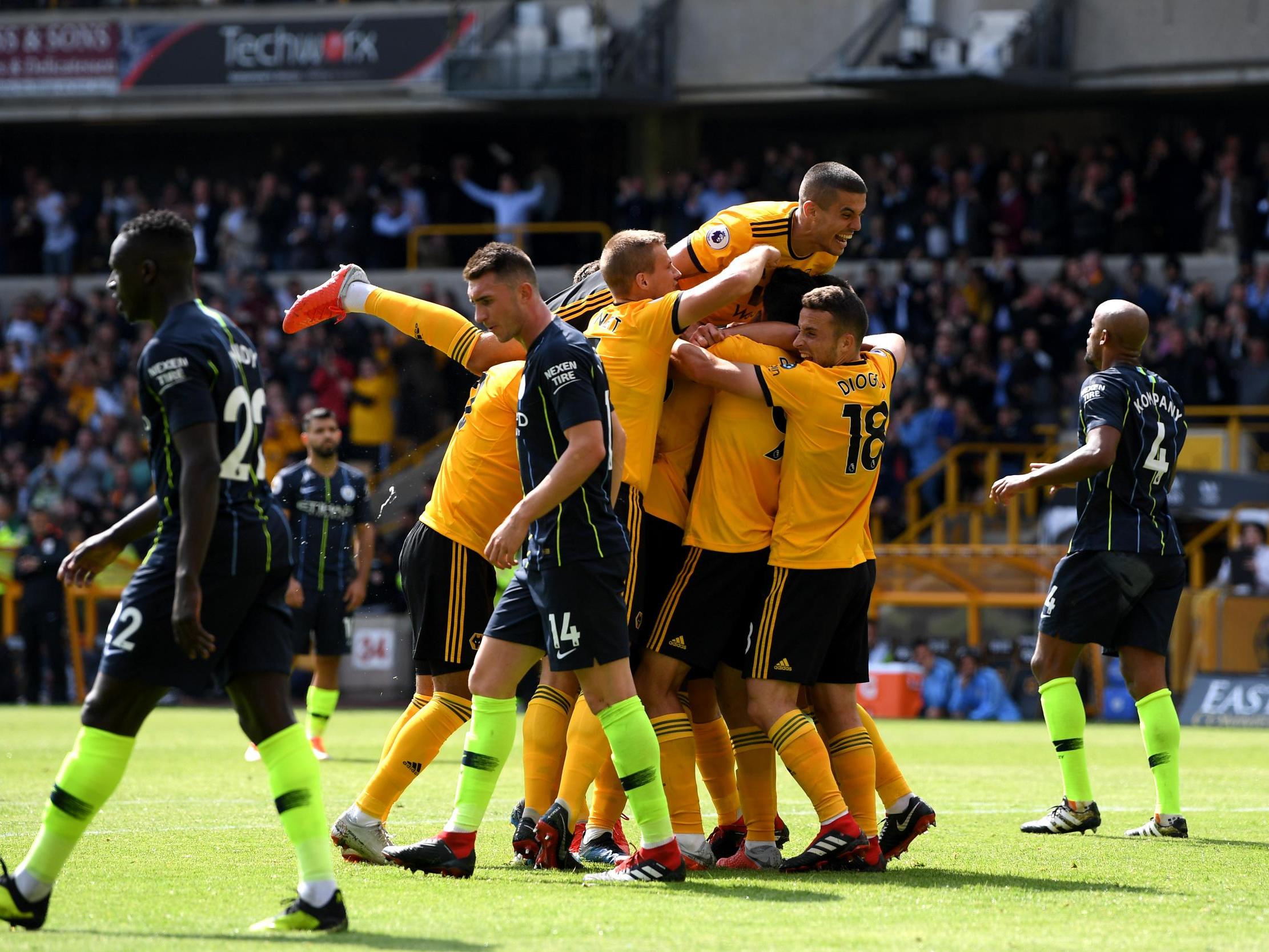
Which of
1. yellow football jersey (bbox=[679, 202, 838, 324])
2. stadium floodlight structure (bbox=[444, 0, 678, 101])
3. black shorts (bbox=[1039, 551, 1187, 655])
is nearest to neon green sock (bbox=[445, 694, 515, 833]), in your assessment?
yellow football jersey (bbox=[679, 202, 838, 324])

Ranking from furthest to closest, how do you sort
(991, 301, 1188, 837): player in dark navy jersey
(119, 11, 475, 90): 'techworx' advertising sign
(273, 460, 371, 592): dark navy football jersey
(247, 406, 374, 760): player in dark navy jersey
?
1. (119, 11, 475, 90): 'techworx' advertising sign
2. (273, 460, 371, 592): dark navy football jersey
3. (247, 406, 374, 760): player in dark navy jersey
4. (991, 301, 1188, 837): player in dark navy jersey

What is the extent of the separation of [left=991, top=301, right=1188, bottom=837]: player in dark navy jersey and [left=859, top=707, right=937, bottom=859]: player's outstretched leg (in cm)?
113

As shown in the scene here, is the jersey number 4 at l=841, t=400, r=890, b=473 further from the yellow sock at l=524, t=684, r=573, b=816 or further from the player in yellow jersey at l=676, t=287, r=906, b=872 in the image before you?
the yellow sock at l=524, t=684, r=573, b=816

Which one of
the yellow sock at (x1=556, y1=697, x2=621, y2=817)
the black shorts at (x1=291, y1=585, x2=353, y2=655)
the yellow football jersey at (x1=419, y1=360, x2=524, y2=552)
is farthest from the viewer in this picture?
the black shorts at (x1=291, y1=585, x2=353, y2=655)

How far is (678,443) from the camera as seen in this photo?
7.73 m

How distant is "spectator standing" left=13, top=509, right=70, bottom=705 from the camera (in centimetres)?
2081

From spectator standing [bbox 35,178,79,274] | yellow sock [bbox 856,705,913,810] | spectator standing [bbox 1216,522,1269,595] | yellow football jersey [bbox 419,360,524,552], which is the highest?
spectator standing [bbox 35,178,79,274]

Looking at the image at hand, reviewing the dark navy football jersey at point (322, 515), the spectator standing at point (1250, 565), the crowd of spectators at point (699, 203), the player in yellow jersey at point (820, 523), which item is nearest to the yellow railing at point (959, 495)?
the spectator standing at point (1250, 565)

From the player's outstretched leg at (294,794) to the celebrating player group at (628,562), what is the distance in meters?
0.01

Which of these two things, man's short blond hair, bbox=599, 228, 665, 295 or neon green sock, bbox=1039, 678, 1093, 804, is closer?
man's short blond hair, bbox=599, 228, 665, 295

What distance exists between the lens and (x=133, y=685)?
5672mm

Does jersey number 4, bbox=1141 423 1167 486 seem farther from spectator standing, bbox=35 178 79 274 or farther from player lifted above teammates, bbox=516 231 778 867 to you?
spectator standing, bbox=35 178 79 274

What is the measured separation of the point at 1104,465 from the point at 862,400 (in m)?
1.51

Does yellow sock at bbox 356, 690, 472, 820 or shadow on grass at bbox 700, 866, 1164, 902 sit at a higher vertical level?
yellow sock at bbox 356, 690, 472, 820
